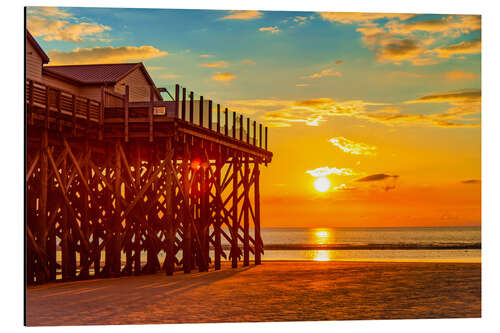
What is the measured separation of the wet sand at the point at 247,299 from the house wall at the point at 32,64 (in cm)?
599

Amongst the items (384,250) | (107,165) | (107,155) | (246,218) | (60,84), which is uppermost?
(60,84)

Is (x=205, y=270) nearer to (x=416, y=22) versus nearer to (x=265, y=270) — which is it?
(x=265, y=270)

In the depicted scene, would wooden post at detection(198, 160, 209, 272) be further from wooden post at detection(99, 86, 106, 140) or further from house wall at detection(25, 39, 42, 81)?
house wall at detection(25, 39, 42, 81)

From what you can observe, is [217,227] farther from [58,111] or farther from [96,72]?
[58,111]

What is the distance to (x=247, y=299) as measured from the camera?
1731cm

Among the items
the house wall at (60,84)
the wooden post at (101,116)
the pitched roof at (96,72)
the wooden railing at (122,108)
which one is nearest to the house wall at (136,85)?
the pitched roof at (96,72)

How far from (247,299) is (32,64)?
9.31 m

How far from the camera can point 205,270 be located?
24703 mm

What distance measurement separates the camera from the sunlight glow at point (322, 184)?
26.4m


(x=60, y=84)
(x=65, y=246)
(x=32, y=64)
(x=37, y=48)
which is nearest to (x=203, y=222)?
(x=65, y=246)

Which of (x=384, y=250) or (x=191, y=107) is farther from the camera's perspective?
(x=384, y=250)

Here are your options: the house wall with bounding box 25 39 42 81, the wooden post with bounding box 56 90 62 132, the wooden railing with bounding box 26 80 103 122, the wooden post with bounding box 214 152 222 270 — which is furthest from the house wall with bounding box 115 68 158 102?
the wooden post with bounding box 56 90 62 132

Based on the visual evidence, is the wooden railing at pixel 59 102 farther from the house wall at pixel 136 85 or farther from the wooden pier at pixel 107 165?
the house wall at pixel 136 85
